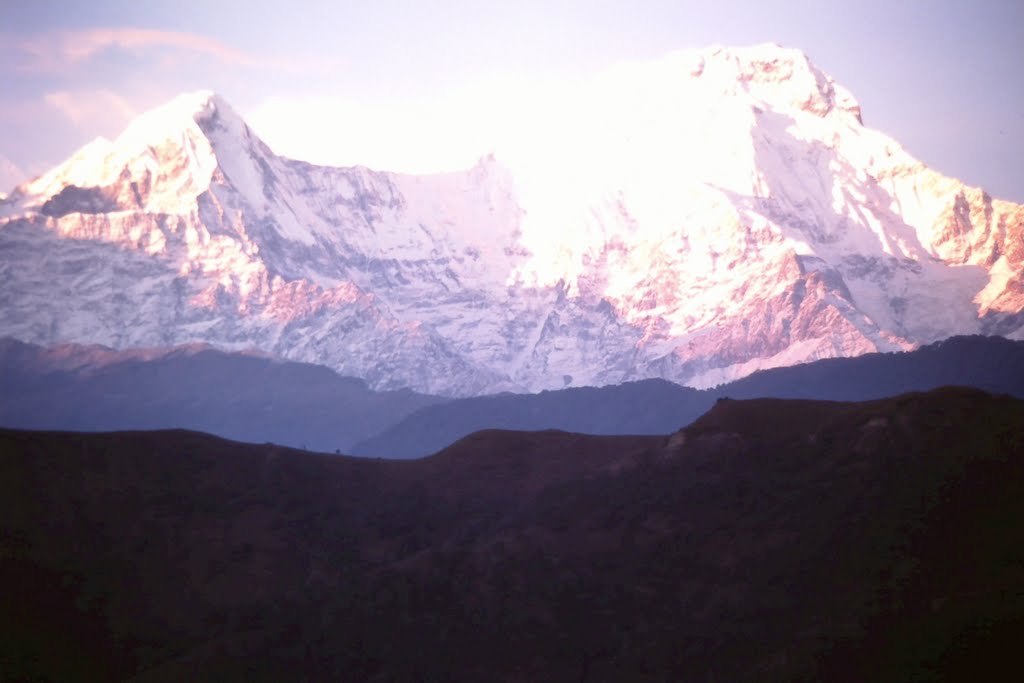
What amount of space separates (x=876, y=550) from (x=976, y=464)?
1578cm

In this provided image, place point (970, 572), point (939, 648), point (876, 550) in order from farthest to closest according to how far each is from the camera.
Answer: point (876, 550), point (970, 572), point (939, 648)

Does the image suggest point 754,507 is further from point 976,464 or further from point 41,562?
point 41,562

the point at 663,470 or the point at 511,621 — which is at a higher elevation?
the point at 663,470

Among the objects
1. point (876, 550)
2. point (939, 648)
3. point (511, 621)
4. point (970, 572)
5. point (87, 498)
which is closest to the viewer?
point (939, 648)

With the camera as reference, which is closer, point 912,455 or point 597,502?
point 912,455

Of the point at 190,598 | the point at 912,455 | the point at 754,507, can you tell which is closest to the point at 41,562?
the point at 190,598

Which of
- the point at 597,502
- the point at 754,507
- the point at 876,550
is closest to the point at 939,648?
the point at 876,550

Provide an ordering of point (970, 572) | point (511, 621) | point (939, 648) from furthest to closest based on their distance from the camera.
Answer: point (511, 621)
point (970, 572)
point (939, 648)

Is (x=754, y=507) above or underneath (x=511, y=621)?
above

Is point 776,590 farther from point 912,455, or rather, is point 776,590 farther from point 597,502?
point 597,502

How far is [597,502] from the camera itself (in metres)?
195

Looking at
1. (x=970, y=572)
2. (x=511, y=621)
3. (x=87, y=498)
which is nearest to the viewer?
(x=970, y=572)

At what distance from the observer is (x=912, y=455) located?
171000 millimetres

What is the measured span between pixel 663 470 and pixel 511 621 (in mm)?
35981
